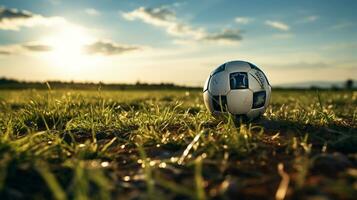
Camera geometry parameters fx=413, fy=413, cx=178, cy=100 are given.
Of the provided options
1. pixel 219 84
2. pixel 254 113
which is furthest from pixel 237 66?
pixel 254 113

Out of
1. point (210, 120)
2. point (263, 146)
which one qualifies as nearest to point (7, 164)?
point (263, 146)

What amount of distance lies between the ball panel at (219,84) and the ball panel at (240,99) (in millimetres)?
110

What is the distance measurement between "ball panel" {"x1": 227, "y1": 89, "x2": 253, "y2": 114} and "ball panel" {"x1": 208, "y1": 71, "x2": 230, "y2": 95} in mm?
110

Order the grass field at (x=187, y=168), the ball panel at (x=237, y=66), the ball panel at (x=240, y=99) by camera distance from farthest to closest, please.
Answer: the ball panel at (x=237, y=66)
the ball panel at (x=240, y=99)
the grass field at (x=187, y=168)

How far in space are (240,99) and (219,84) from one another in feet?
1.32

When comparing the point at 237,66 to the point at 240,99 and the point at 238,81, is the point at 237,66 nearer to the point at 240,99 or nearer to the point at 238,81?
→ the point at 238,81

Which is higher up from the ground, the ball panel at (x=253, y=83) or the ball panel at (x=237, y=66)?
the ball panel at (x=237, y=66)

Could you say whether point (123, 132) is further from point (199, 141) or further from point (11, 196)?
point (11, 196)

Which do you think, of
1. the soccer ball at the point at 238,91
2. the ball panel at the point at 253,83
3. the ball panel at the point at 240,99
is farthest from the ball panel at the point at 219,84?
the ball panel at the point at 253,83

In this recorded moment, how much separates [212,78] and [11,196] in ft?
13.0

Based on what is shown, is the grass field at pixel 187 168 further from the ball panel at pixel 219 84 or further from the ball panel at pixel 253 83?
the ball panel at pixel 219 84

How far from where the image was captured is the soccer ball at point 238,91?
634cm

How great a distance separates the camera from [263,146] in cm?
430

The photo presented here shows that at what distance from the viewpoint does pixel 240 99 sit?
20.7 feet
